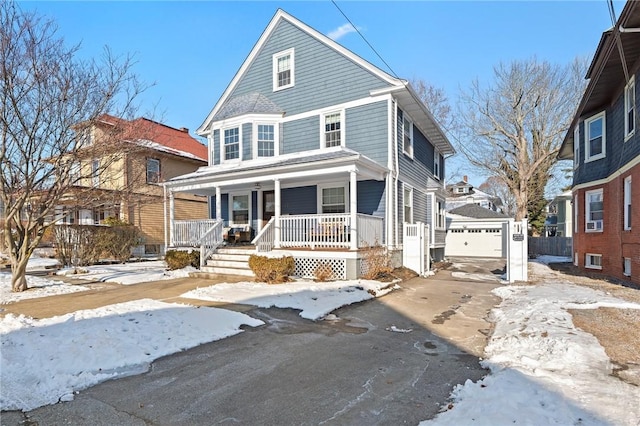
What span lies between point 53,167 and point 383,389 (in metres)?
9.69

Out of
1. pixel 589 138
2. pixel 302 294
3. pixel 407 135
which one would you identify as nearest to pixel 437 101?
pixel 589 138

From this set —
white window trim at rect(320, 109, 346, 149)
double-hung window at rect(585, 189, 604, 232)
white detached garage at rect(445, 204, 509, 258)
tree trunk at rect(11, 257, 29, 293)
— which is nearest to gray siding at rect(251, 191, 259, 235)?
white window trim at rect(320, 109, 346, 149)

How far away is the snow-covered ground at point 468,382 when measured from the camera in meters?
3.10

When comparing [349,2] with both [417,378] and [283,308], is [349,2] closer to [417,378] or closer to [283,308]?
[283,308]

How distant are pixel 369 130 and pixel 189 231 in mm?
7846

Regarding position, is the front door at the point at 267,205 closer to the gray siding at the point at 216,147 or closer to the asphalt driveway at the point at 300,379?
the gray siding at the point at 216,147

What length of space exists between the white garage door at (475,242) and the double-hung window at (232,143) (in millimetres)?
16464

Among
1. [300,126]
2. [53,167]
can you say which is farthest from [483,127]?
[53,167]

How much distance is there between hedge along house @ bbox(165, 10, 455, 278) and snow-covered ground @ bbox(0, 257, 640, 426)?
3.79 meters

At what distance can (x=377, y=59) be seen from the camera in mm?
14148

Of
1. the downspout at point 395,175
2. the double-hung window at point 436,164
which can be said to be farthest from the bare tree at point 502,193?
the downspout at point 395,175

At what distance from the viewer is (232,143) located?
14.9 m

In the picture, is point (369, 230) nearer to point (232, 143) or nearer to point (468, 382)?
point (232, 143)

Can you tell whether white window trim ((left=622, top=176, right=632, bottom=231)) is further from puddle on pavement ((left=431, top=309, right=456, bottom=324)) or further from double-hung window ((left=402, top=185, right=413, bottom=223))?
puddle on pavement ((left=431, top=309, right=456, bottom=324))
